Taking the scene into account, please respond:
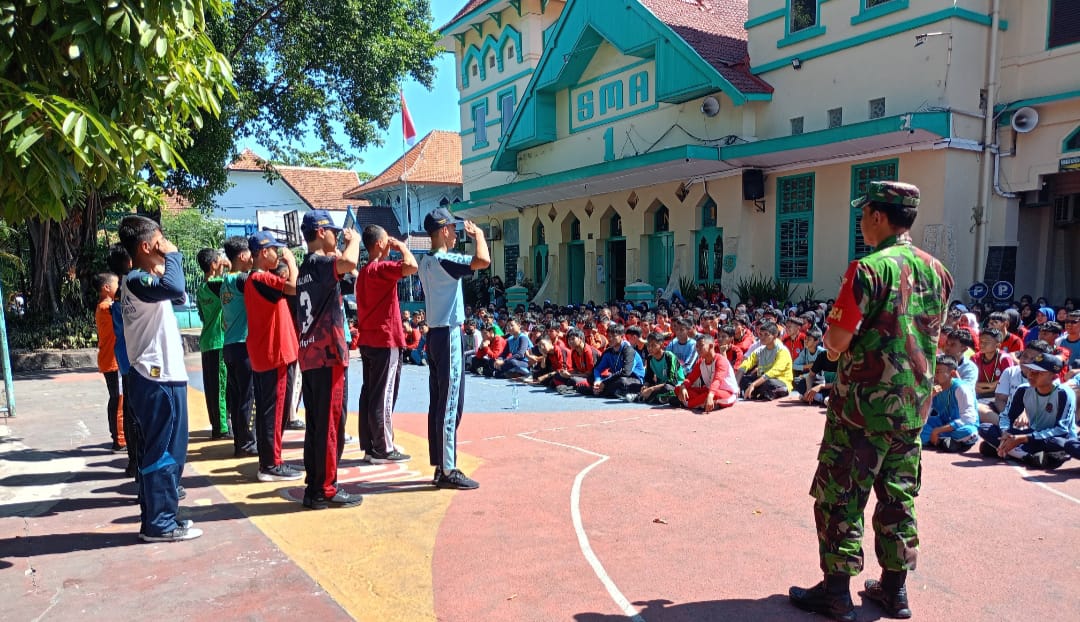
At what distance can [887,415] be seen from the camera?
132 inches

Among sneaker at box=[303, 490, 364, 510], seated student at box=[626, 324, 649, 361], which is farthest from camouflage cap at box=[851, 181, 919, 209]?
seated student at box=[626, 324, 649, 361]

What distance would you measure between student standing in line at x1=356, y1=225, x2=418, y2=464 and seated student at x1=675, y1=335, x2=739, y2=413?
4257 mm

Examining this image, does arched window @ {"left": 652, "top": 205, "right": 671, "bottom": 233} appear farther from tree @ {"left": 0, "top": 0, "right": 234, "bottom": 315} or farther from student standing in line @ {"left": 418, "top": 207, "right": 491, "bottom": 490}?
tree @ {"left": 0, "top": 0, "right": 234, "bottom": 315}

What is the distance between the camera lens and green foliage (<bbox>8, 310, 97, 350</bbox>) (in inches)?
600

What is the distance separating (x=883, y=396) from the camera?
11.0 ft

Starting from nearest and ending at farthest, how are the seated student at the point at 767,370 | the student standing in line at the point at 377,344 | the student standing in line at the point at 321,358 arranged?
the student standing in line at the point at 321,358 → the student standing in line at the point at 377,344 → the seated student at the point at 767,370

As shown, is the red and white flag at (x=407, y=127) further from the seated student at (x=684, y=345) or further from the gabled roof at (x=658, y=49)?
the seated student at (x=684, y=345)

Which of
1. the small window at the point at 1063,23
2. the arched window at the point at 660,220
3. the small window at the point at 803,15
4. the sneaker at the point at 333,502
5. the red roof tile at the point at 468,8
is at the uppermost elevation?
the red roof tile at the point at 468,8

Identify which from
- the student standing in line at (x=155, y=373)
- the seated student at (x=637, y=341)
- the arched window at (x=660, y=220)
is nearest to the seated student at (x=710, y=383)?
the seated student at (x=637, y=341)

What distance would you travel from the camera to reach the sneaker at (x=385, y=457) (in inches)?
261

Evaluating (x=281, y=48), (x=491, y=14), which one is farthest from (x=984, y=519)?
(x=491, y=14)

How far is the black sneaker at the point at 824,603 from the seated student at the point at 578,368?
7511 millimetres

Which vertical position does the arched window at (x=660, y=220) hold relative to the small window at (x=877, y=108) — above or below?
below

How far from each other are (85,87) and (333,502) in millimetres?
3321
